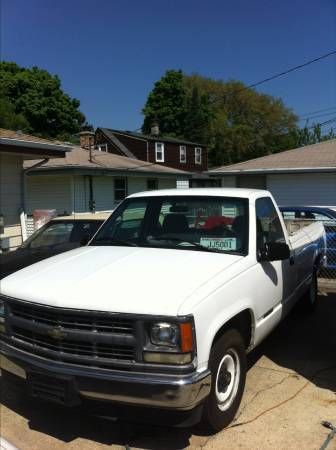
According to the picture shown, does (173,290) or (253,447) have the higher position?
(173,290)

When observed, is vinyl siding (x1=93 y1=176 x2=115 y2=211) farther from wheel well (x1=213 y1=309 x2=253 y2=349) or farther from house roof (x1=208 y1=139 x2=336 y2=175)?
wheel well (x1=213 y1=309 x2=253 y2=349)

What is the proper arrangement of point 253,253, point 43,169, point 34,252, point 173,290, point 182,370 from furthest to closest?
point 43,169 → point 34,252 → point 253,253 → point 173,290 → point 182,370

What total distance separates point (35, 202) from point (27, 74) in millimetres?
30870

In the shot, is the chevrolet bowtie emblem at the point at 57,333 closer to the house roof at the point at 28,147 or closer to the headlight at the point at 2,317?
the headlight at the point at 2,317

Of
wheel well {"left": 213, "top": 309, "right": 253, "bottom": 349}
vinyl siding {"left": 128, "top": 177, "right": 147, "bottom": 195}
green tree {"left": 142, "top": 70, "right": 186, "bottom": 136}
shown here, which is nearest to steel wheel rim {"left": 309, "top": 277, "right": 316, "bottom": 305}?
wheel well {"left": 213, "top": 309, "right": 253, "bottom": 349}

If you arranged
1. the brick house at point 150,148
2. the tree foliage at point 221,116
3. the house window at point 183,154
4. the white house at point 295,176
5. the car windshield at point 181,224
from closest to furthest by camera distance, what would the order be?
the car windshield at point 181,224 → the white house at point 295,176 → the brick house at point 150,148 → the house window at point 183,154 → the tree foliage at point 221,116

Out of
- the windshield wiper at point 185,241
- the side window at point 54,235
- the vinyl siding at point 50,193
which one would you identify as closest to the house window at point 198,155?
the vinyl siding at point 50,193

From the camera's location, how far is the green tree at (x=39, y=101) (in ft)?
150

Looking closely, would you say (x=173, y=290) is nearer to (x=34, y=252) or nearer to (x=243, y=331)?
(x=243, y=331)

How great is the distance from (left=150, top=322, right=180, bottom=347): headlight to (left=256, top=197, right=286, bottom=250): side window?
151cm

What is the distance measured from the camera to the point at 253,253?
402 centimetres

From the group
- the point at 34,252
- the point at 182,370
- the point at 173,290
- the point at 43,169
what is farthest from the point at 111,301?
the point at 43,169

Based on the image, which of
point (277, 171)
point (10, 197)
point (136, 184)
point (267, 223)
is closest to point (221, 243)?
point (267, 223)

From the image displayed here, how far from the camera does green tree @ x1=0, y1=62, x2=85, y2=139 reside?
45781mm
